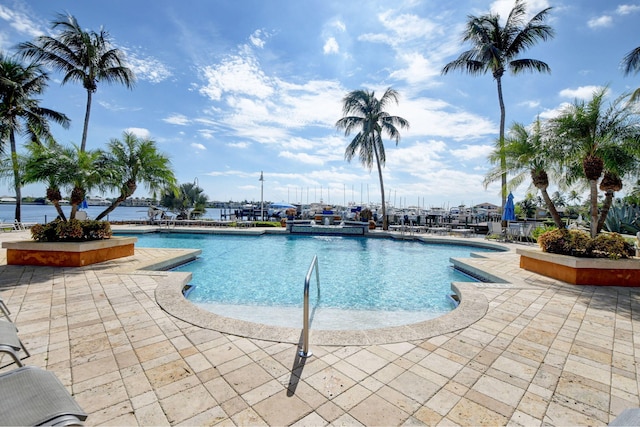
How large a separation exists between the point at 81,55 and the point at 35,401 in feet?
64.9

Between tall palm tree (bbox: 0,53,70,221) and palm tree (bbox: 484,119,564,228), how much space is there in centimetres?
2074

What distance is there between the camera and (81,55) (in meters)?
14.6

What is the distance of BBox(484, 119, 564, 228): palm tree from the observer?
749cm

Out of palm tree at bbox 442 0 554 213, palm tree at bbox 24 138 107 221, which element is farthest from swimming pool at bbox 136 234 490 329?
palm tree at bbox 442 0 554 213

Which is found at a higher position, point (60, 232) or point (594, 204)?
point (594, 204)

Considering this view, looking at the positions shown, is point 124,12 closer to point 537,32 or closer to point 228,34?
point 228,34

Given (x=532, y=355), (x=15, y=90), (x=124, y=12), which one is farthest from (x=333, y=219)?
(x=15, y=90)

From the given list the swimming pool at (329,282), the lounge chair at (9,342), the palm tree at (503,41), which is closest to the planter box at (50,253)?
the swimming pool at (329,282)

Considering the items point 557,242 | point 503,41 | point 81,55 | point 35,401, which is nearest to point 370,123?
point 503,41

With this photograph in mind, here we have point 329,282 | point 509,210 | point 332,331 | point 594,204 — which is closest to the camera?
point 332,331

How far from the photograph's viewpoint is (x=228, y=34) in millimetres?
10766

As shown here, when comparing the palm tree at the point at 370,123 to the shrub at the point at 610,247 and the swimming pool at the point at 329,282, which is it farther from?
the shrub at the point at 610,247

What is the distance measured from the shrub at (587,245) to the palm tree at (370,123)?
40.8 ft

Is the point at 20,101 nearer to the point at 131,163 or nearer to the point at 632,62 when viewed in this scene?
the point at 131,163
